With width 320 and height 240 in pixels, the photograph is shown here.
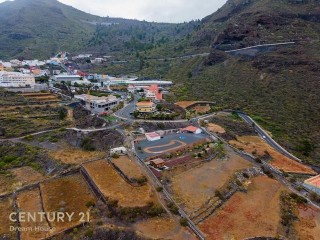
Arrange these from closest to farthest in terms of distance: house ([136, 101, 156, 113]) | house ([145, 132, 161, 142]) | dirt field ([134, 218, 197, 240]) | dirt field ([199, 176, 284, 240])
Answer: dirt field ([134, 218, 197, 240]) < dirt field ([199, 176, 284, 240]) < house ([145, 132, 161, 142]) < house ([136, 101, 156, 113])

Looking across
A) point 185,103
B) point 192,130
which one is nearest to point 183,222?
point 192,130

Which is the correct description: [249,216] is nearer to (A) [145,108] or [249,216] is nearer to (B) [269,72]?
(A) [145,108]

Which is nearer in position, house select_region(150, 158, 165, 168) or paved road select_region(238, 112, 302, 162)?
house select_region(150, 158, 165, 168)

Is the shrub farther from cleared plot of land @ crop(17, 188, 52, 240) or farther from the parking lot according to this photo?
the parking lot

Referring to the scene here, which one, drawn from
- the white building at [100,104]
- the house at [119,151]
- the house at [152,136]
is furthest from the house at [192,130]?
the white building at [100,104]

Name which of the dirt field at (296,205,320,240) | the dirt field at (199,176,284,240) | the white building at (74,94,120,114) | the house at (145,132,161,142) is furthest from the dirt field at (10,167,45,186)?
the dirt field at (296,205,320,240)
